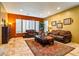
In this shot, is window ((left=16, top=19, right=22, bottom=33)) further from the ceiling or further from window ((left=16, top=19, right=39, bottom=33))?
the ceiling

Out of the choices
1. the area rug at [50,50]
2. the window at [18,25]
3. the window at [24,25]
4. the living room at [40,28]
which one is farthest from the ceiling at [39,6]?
the window at [24,25]

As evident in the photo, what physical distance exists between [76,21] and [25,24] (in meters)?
6.37

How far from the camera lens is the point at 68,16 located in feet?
21.8

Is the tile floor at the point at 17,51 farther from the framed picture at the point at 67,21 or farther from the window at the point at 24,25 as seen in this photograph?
the window at the point at 24,25

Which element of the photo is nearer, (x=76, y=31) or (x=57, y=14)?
(x=76, y=31)

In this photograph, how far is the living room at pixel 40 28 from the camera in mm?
4188

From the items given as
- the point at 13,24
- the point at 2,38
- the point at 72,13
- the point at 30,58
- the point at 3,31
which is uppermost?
the point at 72,13

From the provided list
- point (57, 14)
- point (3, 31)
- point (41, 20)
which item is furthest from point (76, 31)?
point (41, 20)

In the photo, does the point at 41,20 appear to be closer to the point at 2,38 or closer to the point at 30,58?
the point at 2,38

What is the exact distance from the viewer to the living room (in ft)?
13.7

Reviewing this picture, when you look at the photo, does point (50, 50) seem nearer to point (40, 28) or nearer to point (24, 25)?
point (24, 25)

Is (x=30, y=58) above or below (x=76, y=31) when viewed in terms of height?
below

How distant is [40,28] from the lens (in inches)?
444

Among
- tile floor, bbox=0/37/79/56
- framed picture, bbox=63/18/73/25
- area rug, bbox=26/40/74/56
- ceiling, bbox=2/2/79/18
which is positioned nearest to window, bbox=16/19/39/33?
ceiling, bbox=2/2/79/18
